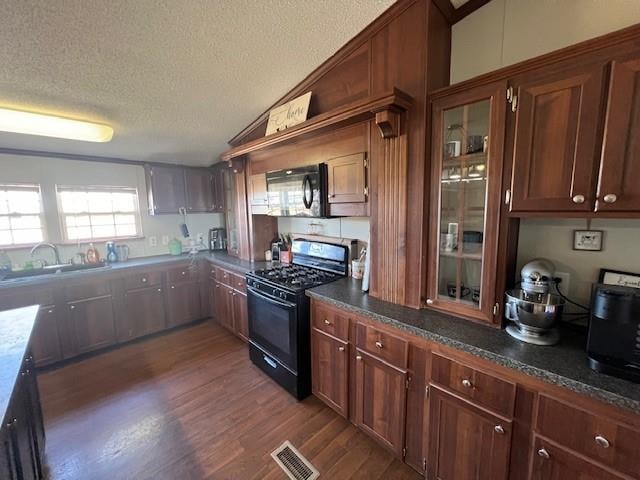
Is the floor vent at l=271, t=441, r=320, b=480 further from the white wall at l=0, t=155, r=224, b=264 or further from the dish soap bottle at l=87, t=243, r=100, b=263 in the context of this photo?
the white wall at l=0, t=155, r=224, b=264

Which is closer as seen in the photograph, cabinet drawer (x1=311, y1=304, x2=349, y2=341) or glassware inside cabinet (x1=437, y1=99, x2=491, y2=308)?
glassware inside cabinet (x1=437, y1=99, x2=491, y2=308)

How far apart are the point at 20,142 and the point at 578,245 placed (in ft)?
15.0

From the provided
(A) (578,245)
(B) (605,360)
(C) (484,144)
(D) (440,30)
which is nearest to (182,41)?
(D) (440,30)

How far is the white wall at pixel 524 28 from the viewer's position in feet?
4.13

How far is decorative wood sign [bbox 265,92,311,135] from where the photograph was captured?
7.51ft

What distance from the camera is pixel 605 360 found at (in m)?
1.05

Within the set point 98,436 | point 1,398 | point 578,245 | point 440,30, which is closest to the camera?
point 1,398

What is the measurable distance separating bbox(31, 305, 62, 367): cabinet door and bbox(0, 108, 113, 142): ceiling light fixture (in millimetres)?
1666

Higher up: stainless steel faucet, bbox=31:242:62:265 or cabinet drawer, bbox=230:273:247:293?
stainless steel faucet, bbox=31:242:62:265

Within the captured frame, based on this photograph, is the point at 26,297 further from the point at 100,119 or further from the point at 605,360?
the point at 605,360

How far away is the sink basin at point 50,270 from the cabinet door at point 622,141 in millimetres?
4222

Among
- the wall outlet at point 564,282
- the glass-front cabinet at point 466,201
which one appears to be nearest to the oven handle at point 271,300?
the glass-front cabinet at point 466,201

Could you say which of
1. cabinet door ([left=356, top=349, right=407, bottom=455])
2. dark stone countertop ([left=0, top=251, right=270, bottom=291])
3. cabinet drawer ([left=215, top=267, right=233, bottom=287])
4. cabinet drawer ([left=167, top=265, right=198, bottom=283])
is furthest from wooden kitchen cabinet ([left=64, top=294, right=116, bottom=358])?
cabinet door ([left=356, top=349, right=407, bottom=455])

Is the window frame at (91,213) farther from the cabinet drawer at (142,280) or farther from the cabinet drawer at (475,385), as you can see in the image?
the cabinet drawer at (475,385)
